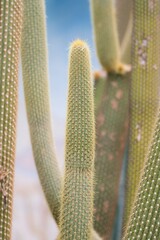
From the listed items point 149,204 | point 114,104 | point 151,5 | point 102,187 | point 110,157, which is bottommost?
point 102,187

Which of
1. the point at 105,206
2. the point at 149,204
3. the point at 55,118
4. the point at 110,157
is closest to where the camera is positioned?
the point at 149,204

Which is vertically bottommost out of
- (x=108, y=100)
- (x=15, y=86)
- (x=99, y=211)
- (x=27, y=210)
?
(x=27, y=210)

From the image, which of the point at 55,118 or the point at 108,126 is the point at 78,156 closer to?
the point at 108,126

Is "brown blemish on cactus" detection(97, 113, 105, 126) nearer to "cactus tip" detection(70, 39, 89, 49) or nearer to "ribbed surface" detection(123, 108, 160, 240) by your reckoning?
"cactus tip" detection(70, 39, 89, 49)

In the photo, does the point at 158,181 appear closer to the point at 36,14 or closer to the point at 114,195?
the point at 36,14

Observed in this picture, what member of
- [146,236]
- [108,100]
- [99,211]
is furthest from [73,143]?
[108,100]

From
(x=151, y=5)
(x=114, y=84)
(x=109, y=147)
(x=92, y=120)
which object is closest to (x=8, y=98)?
(x=92, y=120)
